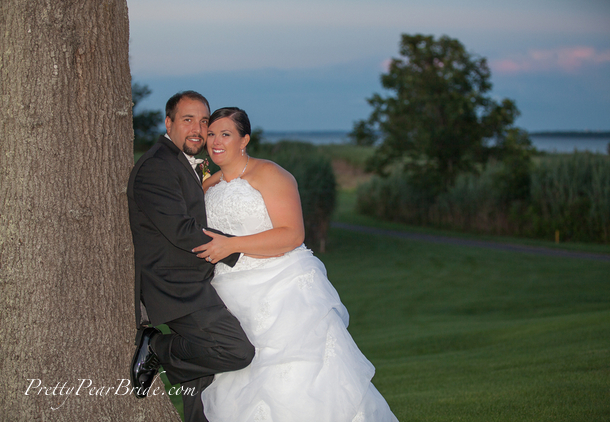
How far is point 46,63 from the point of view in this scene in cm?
307

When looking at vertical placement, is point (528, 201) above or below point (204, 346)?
above

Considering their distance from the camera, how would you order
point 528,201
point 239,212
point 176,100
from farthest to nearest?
point 528,201 < point 176,100 < point 239,212

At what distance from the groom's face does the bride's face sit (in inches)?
2.5

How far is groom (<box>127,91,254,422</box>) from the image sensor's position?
3.31 metres

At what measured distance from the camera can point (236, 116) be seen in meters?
3.91

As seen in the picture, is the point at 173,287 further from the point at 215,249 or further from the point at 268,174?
the point at 268,174

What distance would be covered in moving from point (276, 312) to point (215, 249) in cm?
59

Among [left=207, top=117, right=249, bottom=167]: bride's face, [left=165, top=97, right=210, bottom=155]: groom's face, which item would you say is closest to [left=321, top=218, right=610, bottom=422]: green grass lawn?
[left=207, top=117, right=249, bottom=167]: bride's face

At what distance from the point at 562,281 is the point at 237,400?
11769 millimetres

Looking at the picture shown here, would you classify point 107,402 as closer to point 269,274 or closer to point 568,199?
point 269,274

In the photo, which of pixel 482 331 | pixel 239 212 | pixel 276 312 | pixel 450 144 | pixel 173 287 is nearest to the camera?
pixel 173 287

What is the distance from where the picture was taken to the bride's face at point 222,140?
152 inches

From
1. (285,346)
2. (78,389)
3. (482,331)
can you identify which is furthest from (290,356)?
(482,331)

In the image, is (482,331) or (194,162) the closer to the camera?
(194,162)
